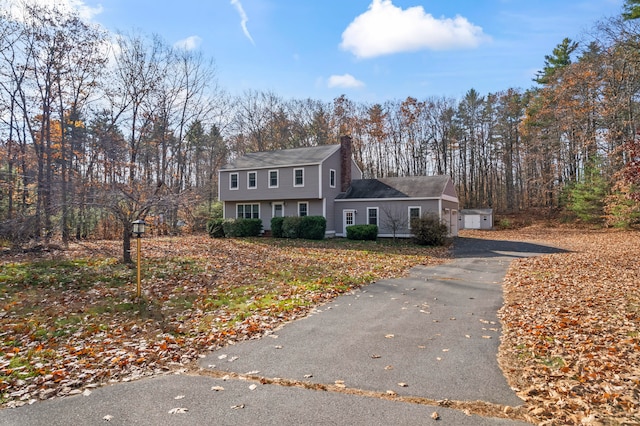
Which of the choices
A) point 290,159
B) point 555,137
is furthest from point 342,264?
point 555,137

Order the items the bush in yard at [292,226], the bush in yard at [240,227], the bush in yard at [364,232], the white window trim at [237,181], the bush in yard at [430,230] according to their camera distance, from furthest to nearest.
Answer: the white window trim at [237,181], the bush in yard at [240,227], the bush in yard at [292,226], the bush in yard at [364,232], the bush in yard at [430,230]

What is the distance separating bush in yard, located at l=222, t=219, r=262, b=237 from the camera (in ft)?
80.7

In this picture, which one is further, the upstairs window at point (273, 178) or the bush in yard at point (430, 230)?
the upstairs window at point (273, 178)

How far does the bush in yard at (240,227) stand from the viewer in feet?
80.7

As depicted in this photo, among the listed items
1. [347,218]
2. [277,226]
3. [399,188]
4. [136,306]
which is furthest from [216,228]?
[136,306]

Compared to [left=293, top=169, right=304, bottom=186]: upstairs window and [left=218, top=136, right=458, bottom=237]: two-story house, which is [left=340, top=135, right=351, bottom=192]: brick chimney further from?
[left=293, top=169, right=304, bottom=186]: upstairs window

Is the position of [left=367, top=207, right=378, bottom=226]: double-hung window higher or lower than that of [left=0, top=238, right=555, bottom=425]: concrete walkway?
higher

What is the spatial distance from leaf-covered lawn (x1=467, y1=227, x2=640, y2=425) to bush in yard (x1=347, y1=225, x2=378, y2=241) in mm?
12520

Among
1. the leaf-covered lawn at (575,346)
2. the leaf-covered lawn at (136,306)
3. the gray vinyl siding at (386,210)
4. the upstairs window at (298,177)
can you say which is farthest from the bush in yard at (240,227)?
the leaf-covered lawn at (575,346)

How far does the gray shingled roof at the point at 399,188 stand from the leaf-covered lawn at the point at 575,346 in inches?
535

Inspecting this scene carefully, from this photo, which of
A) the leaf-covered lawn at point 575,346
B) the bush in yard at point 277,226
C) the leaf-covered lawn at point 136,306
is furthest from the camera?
the bush in yard at point 277,226

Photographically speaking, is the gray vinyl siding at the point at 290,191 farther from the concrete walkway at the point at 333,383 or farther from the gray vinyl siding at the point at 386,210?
the concrete walkway at the point at 333,383

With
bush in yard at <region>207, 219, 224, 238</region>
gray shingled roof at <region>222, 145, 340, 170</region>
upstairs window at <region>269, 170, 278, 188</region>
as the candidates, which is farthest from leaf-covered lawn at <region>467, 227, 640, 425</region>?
bush in yard at <region>207, 219, 224, 238</region>

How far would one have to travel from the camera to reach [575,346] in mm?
5074
